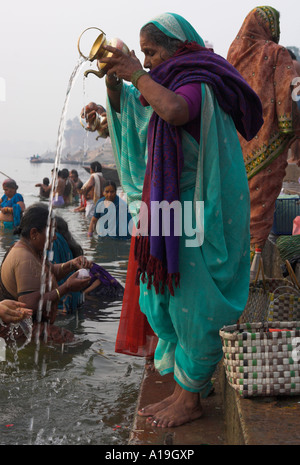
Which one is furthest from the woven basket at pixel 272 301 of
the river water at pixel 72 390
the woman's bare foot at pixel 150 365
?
the river water at pixel 72 390

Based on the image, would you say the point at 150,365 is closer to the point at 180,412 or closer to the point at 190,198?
the point at 180,412

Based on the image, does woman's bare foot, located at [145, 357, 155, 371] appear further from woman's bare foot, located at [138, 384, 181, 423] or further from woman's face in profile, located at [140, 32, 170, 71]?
woman's face in profile, located at [140, 32, 170, 71]

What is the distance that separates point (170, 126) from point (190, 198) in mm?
350

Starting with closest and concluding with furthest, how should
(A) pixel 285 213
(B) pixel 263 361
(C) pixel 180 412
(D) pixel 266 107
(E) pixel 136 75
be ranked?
(B) pixel 263 361
(E) pixel 136 75
(C) pixel 180 412
(D) pixel 266 107
(A) pixel 285 213

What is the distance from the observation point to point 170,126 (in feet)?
9.70

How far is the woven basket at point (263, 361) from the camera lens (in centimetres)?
282

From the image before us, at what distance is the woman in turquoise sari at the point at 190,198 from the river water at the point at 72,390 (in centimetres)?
46

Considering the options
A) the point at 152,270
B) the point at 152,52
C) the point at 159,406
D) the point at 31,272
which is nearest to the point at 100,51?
the point at 152,52

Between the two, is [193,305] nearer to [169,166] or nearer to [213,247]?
[213,247]

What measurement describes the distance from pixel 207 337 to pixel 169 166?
824 mm

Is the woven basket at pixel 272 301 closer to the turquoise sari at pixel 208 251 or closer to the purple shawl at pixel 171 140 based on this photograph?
the turquoise sari at pixel 208 251

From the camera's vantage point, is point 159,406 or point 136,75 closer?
point 136,75

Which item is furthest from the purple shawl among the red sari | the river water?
the river water
